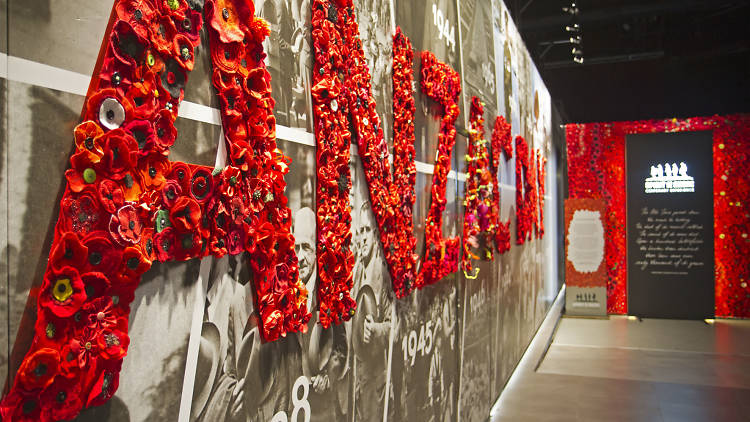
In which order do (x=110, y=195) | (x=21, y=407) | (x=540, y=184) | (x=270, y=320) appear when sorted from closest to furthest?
1. (x=21, y=407)
2. (x=110, y=195)
3. (x=270, y=320)
4. (x=540, y=184)

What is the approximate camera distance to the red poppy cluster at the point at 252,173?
41.5 inches

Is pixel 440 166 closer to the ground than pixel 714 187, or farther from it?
closer to the ground

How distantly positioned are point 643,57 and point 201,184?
32.8ft

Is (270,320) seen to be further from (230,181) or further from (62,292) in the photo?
(62,292)

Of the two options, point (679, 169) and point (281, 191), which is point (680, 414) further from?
point (679, 169)

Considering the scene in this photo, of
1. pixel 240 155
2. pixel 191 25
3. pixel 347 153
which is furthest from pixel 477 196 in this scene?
pixel 191 25

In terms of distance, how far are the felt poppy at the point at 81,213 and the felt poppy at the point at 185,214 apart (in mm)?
142

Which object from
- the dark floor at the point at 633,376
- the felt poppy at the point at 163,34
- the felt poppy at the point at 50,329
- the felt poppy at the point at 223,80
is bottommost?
the dark floor at the point at 633,376

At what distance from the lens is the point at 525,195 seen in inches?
207

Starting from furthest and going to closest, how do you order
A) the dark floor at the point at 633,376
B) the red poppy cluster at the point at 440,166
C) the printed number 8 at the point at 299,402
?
the dark floor at the point at 633,376
the red poppy cluster at the point at 440,166
the printed number 8 at the point at 299,402

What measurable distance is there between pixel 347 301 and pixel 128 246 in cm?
83

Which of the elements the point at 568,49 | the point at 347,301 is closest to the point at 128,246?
the point at 347,301

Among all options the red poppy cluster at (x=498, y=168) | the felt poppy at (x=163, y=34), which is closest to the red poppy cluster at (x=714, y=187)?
the red poppy cluster at (x=498, y=168)

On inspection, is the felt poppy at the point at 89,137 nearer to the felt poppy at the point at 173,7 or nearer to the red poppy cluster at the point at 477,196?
the felt poppy at the point at 173,7
